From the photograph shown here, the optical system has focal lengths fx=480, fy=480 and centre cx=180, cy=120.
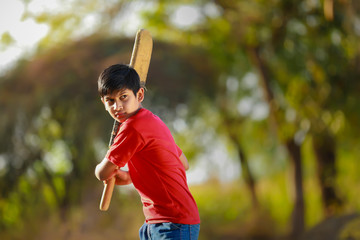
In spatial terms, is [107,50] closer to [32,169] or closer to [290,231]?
[32,169]

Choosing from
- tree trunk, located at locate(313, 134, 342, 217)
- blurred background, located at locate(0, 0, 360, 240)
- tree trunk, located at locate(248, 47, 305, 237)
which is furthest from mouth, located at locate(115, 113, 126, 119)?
tree trunk, located at locate(313, 134, 342, 217)

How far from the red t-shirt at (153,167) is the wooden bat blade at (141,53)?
33cm

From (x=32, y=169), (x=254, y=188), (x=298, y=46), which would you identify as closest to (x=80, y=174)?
(x=32, y=169)

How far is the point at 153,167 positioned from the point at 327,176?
5.54m

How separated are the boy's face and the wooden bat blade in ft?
0.94

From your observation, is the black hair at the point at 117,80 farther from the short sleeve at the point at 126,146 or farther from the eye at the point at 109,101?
the short sleeve at the point at 126,146

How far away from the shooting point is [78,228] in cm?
573

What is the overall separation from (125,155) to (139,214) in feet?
14.7

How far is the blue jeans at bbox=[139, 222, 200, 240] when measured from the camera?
1660mm

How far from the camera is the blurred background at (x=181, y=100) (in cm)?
572

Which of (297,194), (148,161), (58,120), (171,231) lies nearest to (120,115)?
(148,161)

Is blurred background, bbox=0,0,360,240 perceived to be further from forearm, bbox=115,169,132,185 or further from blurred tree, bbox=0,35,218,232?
forearm, bbox=115,169,132,185

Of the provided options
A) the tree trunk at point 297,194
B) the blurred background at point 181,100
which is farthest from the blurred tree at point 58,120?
the tree trunk at point 297,194

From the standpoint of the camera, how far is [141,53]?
2.02 meters
